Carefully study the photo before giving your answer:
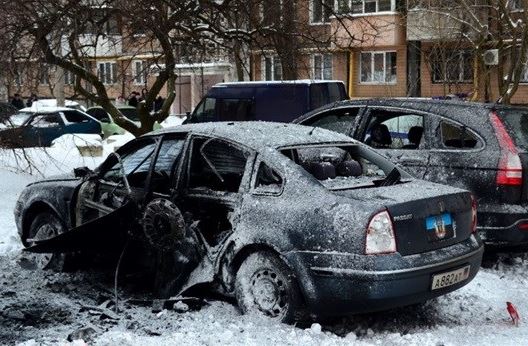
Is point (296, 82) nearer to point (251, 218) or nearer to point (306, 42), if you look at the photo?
point (306, 42)

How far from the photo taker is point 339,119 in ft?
28.4

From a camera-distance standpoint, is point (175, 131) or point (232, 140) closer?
point (232, 140)

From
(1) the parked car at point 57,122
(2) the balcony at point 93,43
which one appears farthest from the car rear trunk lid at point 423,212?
(1) the parked car at point 57,122

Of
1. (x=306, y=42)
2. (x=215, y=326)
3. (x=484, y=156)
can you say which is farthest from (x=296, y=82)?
(x=215, y=326)

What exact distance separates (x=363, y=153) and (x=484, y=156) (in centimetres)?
150

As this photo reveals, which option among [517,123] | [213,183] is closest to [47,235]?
[213,183]

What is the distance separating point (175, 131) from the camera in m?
6.40

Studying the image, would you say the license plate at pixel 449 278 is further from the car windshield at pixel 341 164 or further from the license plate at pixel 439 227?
the car windshield at pixel 341 164

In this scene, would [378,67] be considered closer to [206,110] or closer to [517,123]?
[206,110]

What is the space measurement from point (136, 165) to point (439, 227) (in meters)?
2.85

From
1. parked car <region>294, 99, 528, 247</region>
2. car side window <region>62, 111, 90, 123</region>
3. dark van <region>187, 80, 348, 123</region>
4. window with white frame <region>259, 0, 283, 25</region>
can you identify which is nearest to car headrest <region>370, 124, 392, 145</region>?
parked car <region>294, 99, 528, 247</region>

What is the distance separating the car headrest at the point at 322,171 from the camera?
5625 millimetres

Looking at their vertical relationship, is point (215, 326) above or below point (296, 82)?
below

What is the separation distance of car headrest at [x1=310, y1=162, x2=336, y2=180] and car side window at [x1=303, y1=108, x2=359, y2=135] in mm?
2723
